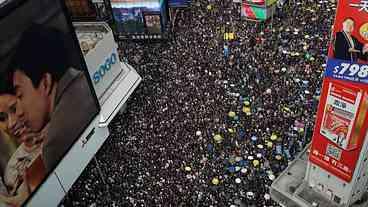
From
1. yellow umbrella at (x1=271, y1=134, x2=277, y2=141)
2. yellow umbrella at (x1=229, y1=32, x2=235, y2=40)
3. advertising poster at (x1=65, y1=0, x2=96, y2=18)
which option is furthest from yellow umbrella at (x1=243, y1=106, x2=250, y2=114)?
advertising poster at (x1=65, y1=0, x2=96, y2=18)

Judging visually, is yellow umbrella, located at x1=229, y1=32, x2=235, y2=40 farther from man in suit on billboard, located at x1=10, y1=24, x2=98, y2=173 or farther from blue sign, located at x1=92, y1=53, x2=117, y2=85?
man in suit on billboard, located at x1=10, y1=24, x2=98, y2=173

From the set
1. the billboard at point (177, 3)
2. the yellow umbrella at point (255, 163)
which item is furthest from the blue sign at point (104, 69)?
the billboard at point (177, 3)

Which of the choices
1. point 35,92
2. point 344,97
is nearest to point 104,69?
point 35,92

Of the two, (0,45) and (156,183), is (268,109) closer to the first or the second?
(156,183)

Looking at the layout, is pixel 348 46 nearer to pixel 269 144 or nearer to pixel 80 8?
pixel 269 144

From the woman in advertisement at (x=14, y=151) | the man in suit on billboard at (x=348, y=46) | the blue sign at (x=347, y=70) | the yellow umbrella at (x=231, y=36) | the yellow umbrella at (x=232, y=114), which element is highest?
the man in suit on billboard at (x=348, y=46)

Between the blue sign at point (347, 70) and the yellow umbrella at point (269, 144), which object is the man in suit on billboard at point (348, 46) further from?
the yellow umbrella at point (269, 144)
